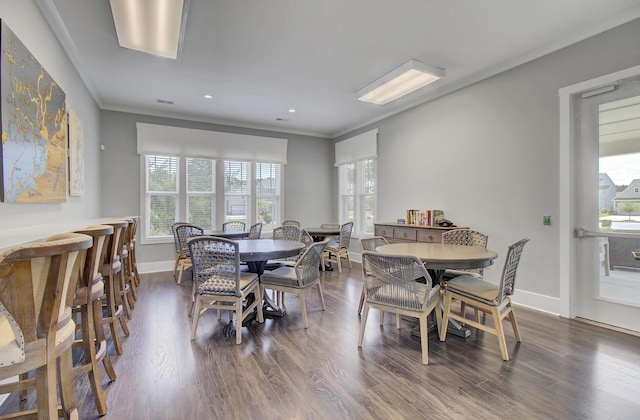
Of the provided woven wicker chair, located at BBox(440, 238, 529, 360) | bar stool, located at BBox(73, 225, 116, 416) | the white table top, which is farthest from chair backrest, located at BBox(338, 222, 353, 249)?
bar stool, located at BBox(73, 225, 116, 416)

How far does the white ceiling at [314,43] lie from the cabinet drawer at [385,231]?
216 centimetres

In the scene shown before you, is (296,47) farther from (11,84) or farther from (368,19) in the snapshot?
(11,84)

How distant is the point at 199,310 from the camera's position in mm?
2699

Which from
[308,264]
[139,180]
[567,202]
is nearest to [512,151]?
[567,202]

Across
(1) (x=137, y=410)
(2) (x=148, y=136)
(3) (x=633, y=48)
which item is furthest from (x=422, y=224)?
(2) (x=148, y=136)

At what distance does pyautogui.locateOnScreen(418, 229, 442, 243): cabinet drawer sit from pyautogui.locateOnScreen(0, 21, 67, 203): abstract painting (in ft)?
13.9

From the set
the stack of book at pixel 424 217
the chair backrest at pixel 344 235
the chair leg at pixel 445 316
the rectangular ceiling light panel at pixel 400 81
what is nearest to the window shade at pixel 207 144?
the chair backrest at pixel 344 235

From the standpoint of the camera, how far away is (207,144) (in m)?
5.93

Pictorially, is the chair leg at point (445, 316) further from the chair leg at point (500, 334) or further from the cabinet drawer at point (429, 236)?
the cabinet drawer at point (429, 236)

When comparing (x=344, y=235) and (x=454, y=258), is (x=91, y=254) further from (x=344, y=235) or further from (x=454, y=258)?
(x=344, y=235)

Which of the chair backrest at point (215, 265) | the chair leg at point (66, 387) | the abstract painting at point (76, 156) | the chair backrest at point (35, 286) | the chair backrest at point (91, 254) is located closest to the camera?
the chair backrest at point (35, 286)

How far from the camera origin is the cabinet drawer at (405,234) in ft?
Result: 14.7

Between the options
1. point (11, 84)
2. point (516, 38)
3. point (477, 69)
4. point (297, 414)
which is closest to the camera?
point (297, 414)

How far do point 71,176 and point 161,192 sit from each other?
2351 mm
